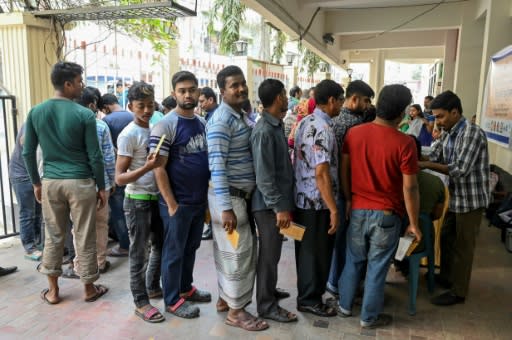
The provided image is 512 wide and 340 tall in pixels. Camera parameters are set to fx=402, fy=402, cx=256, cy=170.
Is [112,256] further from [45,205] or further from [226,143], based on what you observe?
[226,143]

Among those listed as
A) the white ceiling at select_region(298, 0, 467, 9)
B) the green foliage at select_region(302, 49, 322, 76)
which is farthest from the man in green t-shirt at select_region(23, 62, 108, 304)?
the green foliage at select_region(302, 49, 322, 76)

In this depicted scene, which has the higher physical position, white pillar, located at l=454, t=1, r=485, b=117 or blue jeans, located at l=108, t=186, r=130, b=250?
white pillar, located at l=454, t=1, r=485, b=117

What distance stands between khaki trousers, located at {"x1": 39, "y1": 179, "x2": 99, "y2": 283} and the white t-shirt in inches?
14.6

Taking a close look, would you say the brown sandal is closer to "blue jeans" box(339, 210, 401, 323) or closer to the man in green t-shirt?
"blue jeans" box(339, 210, 401, 323)

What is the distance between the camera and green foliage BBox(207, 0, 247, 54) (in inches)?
402

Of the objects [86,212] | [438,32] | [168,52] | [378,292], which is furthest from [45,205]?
[438,32]

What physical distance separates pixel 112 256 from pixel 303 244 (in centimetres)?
210

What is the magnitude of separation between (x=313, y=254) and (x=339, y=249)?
0.48m

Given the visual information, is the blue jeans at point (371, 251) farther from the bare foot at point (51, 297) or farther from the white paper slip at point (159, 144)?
the bare foot at point (51, 297)

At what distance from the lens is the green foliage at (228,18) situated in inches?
402

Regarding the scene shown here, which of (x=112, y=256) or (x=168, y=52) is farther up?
(x=168, y=52)

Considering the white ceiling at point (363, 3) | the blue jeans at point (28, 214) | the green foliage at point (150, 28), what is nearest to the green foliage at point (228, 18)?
the white ceiling at point (363, 3)

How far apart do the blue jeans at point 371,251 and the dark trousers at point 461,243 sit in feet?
2.39

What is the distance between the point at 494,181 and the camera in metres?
4.98
